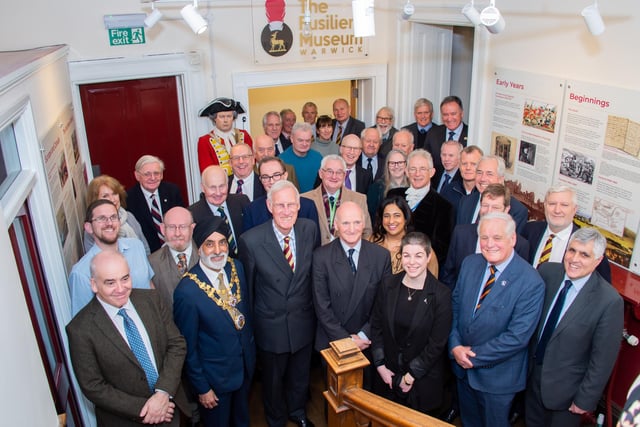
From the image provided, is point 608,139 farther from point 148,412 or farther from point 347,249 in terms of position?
point 148,412

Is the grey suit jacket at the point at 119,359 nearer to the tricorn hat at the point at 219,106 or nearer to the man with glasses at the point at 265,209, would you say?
the man with glasses at the point at 265,209

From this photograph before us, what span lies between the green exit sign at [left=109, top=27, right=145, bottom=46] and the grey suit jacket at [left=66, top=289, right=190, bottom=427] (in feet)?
10.8

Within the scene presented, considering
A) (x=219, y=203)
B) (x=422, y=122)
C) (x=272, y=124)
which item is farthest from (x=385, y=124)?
(x=219, y=203)

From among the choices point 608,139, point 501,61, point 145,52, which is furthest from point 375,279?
point 145,52

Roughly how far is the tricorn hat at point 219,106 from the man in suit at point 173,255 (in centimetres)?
244

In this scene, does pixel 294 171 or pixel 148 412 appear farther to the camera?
pixel 294 171

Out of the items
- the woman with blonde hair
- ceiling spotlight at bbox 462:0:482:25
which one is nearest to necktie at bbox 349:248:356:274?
the woman with blonde hair

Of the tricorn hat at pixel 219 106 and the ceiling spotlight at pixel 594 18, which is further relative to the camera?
the tricorn hat at pixel 219 106

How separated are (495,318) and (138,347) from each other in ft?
6.24

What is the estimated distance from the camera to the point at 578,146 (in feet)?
13.5

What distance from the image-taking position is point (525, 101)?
4.63m

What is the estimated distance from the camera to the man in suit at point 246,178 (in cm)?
437

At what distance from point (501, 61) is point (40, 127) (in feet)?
12.7

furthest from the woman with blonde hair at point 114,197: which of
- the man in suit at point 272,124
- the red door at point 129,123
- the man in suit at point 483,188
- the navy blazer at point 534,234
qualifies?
the navy blazer at point 534,234
